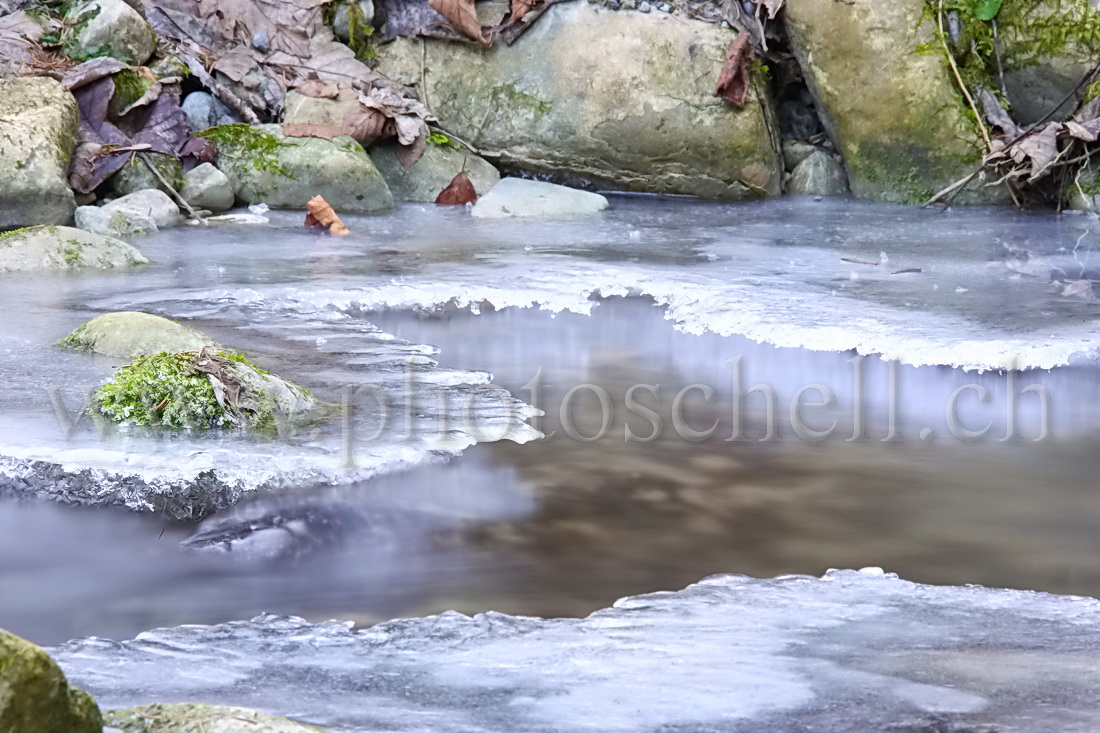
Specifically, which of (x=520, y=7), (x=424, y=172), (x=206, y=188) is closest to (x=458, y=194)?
(x=424, y=172)

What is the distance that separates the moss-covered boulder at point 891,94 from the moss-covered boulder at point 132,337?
6.47m

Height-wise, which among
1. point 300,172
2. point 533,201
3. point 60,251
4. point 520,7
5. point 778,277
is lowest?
point 778,277

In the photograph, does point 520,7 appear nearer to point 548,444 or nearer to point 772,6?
point 772,6

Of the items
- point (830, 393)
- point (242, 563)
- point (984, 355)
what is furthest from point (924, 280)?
point (242, 563)

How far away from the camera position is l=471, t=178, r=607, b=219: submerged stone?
834 centimetres

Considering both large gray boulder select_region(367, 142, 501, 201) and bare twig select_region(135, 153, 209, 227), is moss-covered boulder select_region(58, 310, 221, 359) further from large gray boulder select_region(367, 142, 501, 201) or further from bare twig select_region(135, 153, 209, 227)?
large gray boulder select_region(367, 142, 501, 201)

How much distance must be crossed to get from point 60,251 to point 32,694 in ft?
16.6

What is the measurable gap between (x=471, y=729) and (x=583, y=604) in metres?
0.83

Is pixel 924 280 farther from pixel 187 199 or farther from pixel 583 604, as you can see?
pixel 187 199

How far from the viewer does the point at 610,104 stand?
934 cm

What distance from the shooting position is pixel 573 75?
9430mm

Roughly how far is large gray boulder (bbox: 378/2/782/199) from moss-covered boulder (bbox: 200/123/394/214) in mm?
1575

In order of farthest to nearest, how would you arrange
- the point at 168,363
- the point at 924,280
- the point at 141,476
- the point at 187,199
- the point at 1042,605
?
1. the point at 187,199
2. the point at 924,280
3. the point at 168,363
4. the point at 141,476
5. the point at 1042,605

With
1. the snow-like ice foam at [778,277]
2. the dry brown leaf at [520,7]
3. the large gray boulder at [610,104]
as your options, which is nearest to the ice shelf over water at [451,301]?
the snow-like ice foam at [778,277]
